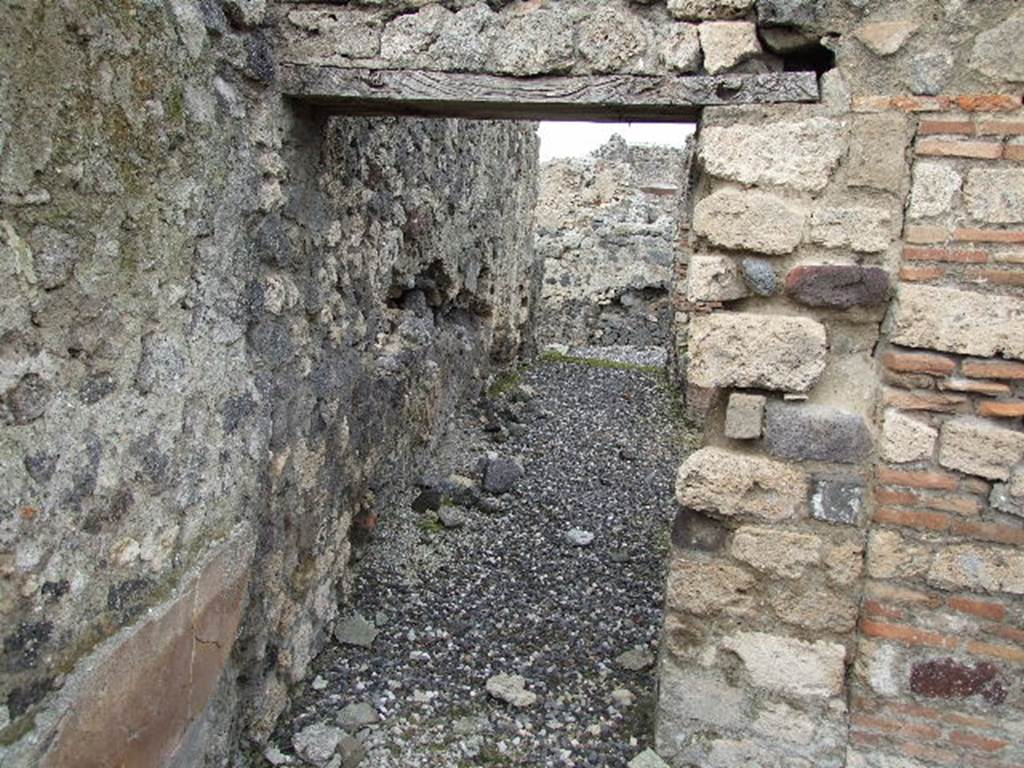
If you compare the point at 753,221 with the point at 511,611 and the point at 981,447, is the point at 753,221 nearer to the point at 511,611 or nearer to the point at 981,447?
the point at 981,447

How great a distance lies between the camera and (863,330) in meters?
2.47

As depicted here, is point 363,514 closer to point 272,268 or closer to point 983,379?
point 272,268

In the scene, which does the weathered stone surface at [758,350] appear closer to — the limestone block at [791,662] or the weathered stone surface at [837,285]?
the weathered stone surface at [837,285]

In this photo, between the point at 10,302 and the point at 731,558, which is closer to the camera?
the point at 10,302

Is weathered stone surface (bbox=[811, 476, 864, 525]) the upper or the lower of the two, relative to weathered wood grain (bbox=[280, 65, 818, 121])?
lower

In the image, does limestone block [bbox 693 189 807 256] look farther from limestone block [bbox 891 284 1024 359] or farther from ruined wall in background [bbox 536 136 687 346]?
ruined wall in background [bbox 536 136 687 346]

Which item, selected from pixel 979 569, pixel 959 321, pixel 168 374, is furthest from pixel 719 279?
pixel 168 374

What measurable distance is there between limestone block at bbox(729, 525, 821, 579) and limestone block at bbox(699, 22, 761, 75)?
1.38 meters

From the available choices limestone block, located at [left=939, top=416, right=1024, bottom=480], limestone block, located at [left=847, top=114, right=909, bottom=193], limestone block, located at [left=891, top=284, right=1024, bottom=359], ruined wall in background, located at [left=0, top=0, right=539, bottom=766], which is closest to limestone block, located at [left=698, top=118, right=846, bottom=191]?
limestone block, located at [left=847, top=114, right=909, bottom=193]

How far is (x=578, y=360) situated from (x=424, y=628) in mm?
5374

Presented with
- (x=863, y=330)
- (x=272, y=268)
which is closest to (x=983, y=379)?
(x=863, y=330)

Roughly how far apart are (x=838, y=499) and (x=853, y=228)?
0.80 metres

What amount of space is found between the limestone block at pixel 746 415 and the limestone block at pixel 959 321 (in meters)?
0.42

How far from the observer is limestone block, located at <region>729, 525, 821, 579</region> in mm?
2570
